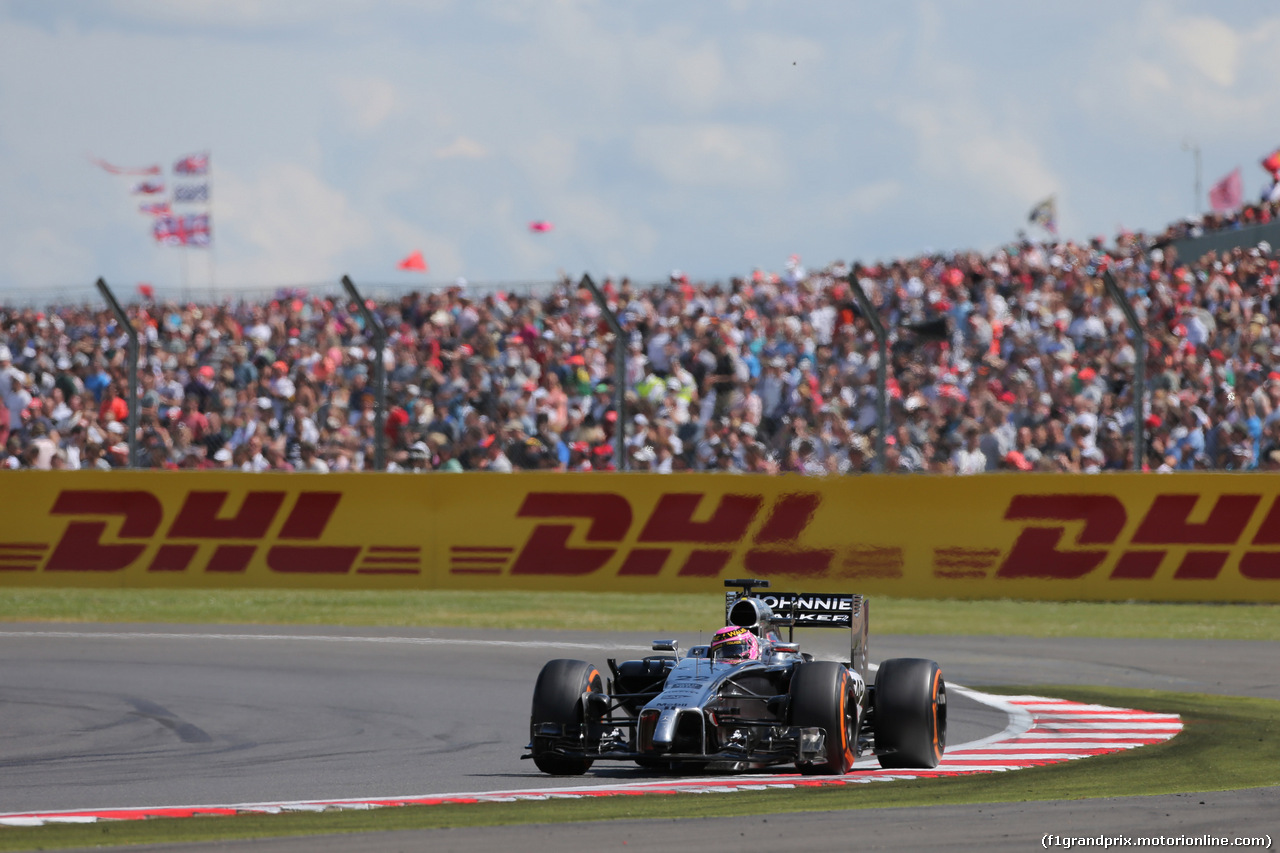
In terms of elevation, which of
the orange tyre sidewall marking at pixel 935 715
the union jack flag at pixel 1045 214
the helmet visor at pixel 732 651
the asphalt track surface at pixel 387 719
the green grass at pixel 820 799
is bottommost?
the asphalt track surface at pixel 387 719

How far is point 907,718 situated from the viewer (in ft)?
28.1

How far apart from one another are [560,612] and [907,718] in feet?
32.6

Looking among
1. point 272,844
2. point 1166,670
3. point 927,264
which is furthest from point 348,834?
point 927,264

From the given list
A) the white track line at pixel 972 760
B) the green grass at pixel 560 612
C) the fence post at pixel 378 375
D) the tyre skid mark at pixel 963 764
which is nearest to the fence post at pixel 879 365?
the green grass at pixel 560 612

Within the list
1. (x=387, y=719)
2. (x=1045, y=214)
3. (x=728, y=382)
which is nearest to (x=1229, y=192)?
(x=1045, y=214)

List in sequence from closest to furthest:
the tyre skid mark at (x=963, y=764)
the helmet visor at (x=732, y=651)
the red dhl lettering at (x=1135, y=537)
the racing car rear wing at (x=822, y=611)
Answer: the tyre skid mark at (x=963, y=764) < the helmet visor at (x=732, y=651) < the racing car rear wing at (x=822, y=611) < the red dhl lettering at (x=1135, y=537)

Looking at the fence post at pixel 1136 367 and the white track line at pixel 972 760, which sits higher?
the fence post at pixel 1136 367

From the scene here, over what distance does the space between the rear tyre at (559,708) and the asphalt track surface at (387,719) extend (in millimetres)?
101

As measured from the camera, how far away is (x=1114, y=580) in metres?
18.4

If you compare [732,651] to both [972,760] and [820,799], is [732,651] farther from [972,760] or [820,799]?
[820,799]

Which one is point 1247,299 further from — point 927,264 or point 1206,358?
point 927,264

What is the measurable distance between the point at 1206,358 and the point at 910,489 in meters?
3.53

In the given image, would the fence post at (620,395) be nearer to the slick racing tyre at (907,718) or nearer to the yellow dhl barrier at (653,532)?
the yellow dhl barrier at (653,532)

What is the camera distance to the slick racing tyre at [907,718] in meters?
8.56
